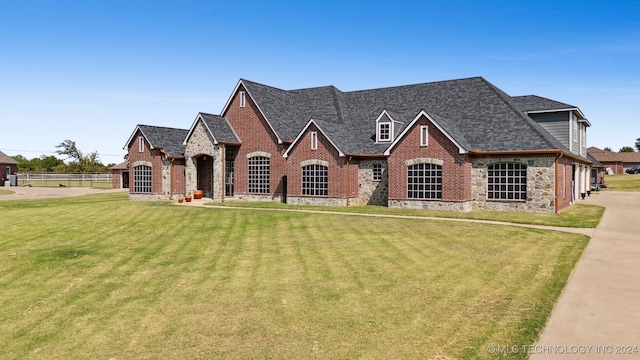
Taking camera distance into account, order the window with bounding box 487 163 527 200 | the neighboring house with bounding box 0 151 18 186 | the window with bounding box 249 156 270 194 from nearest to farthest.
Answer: the window with bounding box 487 163 527 200 → the window with bounding box 249 156 270 194 → the neighboring house with bounding box 0 151 18 186

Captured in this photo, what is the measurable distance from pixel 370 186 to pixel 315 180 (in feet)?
12.4

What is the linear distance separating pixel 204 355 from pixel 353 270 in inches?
216

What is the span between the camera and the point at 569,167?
29.8 metres

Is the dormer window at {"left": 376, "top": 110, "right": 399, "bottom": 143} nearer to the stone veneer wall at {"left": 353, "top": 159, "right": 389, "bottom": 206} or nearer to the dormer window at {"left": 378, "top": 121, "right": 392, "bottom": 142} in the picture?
the dormer window at {"left": 378, "top": 121, "right": 392, "bottom": 142}

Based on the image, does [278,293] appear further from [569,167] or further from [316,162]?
[569,167]

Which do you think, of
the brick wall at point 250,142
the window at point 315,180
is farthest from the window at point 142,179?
the window at point 315,180

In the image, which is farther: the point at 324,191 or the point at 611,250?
the point at 324,191

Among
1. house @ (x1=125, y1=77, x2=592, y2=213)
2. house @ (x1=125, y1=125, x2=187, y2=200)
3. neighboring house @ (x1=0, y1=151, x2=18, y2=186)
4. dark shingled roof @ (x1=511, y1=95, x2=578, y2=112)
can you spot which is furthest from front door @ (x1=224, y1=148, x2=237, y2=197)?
neighboring house @ (x1=0, y1=151, x2=18, y2=186)

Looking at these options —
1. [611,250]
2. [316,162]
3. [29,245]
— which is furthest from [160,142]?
[611,250]

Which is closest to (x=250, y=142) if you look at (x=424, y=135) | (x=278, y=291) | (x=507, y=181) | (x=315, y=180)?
(x=315, y=180)

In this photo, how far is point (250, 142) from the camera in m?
34.1

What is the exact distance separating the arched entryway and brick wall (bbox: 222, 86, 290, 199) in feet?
10.4

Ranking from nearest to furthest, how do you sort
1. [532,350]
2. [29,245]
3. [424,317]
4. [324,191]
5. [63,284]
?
[532,350], [424,317], [63,284], [29,245], [324,191]

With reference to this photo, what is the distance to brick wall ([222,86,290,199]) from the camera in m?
32.9
